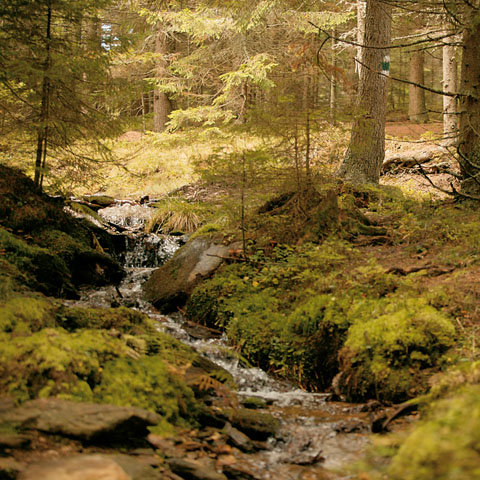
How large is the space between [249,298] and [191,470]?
12.4 ft

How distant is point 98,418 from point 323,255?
4.36m

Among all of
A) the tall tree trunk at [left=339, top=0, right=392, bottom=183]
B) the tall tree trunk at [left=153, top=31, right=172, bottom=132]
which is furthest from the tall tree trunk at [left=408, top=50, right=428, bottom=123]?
the tall tree trunk at [left=339, top=0, right=392, bottom=183]

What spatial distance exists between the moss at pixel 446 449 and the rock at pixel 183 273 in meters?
5.58

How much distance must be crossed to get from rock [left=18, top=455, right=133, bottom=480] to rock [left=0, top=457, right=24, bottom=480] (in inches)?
1.3

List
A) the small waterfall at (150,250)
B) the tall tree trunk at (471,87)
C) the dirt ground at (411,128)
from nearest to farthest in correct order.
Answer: the tall tree trunk at (471,87), the small waterfall at (150,250), the dirt ground at (411,128)

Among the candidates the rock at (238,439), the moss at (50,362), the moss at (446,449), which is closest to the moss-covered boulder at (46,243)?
the moss at (50,362)

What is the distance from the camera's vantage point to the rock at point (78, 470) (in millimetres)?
1999

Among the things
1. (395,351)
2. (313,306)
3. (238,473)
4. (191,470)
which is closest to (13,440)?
(191,470)

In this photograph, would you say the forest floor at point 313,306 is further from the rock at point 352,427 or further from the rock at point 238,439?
the rock at point 352,427

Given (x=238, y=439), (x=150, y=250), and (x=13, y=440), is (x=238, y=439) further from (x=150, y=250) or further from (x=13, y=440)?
(x=150, y=250)

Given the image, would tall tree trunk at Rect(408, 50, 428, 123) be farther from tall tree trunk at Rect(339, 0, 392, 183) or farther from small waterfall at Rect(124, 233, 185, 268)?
small waterfall at Rect(124, 233, 185, 268)

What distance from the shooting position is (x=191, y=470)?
2613 mm

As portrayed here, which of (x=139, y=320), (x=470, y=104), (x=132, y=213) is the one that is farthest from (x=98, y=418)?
(x=132, y=213)

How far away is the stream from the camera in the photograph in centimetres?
303
